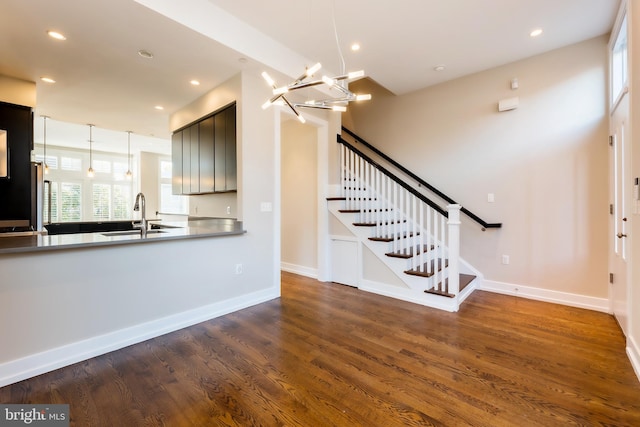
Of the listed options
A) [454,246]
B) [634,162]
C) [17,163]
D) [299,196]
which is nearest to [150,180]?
[17,163]

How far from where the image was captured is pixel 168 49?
2.78 meters

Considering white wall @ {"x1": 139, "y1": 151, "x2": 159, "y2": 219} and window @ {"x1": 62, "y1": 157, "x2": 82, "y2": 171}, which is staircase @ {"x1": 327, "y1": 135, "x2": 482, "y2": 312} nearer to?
white wall @ {"x1": 139, "y1": 151, "x2": 159, "y2": 219}

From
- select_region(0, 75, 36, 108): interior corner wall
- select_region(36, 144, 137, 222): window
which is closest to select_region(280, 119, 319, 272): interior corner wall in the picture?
select_region(0, 75, 36, 108): interior corner wall

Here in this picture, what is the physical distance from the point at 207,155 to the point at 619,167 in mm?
4734

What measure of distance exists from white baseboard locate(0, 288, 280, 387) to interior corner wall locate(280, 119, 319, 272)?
1692mm

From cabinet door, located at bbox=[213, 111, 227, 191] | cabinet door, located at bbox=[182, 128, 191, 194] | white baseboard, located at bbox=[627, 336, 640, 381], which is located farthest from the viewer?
cabinet door, located at bbox=[182, 128, 191, 194]

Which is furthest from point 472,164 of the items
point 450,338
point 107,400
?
point 107,400

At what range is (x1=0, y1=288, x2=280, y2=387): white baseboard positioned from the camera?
6.44 ft

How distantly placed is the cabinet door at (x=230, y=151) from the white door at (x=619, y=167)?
381 cm

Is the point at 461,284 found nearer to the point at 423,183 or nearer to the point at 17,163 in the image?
the point at 423,183

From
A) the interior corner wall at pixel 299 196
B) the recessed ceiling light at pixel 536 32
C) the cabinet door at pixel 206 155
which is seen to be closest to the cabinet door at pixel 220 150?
the cabinet door at pixel 206 155

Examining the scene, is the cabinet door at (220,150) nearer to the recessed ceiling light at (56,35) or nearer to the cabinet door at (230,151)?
the cabinet door at (230,151)

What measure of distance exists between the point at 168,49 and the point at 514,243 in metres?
4.63

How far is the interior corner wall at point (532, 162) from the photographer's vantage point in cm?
316
